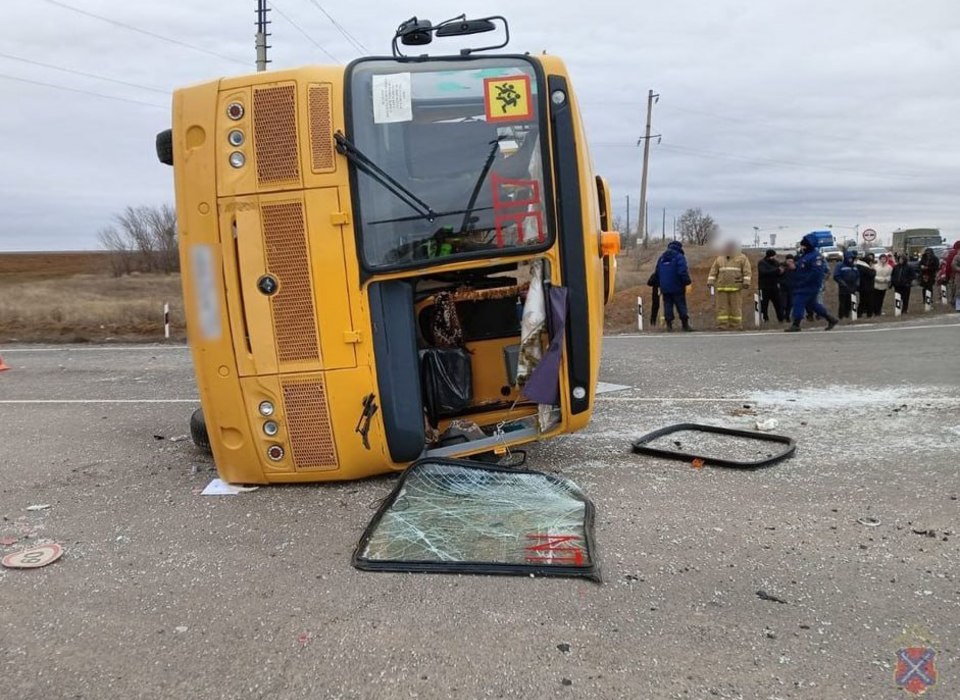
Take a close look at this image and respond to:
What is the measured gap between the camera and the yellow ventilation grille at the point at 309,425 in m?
4.15

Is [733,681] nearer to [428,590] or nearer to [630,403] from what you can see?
[428,590]

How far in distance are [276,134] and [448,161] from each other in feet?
3.19

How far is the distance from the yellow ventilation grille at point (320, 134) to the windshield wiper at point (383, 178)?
6 centimetres

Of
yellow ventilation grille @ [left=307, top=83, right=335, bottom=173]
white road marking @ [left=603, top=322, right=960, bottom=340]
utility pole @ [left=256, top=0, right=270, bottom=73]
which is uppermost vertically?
utility pole @ [left=256, top=0, right=270, bottom=73]

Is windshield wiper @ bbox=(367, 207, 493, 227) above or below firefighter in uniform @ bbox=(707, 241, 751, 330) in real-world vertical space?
above

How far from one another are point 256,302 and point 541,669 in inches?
101

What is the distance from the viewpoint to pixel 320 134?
3.99m

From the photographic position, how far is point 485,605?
2.96 m

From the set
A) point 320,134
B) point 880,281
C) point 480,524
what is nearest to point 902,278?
point 880,281

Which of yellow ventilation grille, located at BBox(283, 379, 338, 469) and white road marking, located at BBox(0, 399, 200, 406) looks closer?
yellow ventilation grille, located at BBox(283, 379, 338, 469)

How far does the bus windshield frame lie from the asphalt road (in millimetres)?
1580

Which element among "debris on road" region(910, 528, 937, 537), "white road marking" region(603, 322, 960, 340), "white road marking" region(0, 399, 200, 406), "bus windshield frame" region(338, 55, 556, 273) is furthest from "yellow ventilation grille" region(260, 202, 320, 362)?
"white road marking" region(603, 322, 960, 340)

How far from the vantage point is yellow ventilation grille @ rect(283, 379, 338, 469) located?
415 centimetres

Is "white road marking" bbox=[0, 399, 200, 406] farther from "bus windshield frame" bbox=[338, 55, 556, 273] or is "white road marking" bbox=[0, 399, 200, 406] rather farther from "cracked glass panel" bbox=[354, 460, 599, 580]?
"bus windshield frame" bbox=[338, 55, 556, 273]
